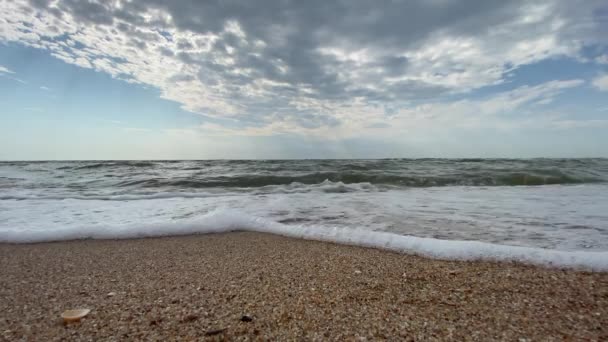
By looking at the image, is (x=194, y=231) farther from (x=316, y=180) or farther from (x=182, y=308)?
(x=316, y=180)

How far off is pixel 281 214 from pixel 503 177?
402 inches

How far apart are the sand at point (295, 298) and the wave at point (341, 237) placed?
18cm

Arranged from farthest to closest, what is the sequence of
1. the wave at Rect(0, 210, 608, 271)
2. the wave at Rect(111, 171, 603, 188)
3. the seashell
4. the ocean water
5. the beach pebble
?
the wave at Rect(111, 171, 603, 188) < the ocean water < the wave at Rect(0, 210, 608, 271) < the seashell < the beach pebble

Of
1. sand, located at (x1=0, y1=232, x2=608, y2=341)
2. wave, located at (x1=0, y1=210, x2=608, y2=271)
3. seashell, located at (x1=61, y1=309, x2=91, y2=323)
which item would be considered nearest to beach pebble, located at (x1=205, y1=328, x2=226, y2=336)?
sand, located at (x1=0, y1=232, x2=608, y2=341)

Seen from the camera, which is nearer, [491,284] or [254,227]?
[491,284]

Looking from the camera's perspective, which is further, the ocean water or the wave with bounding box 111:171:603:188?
the wave with bounding box 111:171:603:188

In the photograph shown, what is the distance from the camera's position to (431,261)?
9.11ft

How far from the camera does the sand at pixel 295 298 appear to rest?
61.6 inches

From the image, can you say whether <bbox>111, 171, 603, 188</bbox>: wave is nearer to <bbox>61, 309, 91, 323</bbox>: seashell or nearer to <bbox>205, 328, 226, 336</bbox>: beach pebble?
<bbox>61, 309, 91, 323</bbox>: seashell

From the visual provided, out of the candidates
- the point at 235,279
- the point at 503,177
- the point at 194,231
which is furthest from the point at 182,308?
the point at 503,177

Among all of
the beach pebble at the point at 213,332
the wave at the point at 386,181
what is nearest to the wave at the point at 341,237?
the beach pebble at the point at 213,332

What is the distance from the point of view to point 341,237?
3.68m

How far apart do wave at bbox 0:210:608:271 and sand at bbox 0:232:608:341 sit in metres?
0.18

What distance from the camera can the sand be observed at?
156cm
